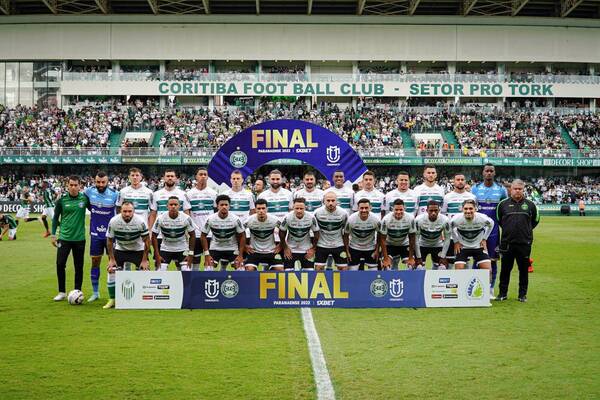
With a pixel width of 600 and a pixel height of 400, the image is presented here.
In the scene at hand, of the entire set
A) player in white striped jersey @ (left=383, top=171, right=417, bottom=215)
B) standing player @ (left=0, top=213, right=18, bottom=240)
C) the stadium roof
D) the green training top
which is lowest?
standing player @ (left=0, top=213, right=18, bottom=240)

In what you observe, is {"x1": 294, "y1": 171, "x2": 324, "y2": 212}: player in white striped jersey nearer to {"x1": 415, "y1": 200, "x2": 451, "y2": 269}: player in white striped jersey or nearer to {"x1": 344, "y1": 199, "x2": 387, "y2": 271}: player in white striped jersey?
{"x1": 344, "y1": 199, "x2": 387, "y2": 271}: player in white striped jersey

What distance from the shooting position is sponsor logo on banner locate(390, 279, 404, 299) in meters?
10.4

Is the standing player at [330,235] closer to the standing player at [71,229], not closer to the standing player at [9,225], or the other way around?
the standing player at [71,229]

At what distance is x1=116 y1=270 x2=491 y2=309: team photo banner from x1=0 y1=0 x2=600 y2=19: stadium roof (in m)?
43.0

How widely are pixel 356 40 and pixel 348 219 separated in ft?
141

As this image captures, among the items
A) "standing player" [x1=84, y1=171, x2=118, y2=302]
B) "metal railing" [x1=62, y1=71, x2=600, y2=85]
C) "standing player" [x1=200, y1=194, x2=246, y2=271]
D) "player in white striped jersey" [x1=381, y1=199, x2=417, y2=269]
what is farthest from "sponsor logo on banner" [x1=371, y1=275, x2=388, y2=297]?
"metal railing" [x1=62, y1=71, x2=600, y2=85]

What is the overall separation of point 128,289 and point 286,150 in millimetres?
6125

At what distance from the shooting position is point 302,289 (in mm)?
10375

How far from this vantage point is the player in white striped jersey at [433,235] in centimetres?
1118

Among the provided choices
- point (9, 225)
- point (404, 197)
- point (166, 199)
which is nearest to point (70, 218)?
point (166, 199)

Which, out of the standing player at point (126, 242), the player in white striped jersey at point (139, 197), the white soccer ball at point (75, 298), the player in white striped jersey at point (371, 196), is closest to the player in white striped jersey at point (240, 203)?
the player in white striped jersey at point (139, 197)

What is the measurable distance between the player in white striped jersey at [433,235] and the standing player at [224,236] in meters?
3.05

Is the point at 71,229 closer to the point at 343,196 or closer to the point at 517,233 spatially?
the point at 343,196

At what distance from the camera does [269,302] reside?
10.4 metres
